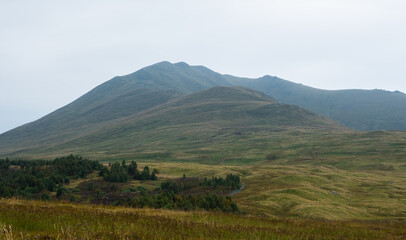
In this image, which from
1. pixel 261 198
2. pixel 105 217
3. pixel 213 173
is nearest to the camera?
pixel 105 217

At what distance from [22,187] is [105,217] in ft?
130

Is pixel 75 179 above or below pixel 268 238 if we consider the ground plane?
below

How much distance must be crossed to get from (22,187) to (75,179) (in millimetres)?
11002

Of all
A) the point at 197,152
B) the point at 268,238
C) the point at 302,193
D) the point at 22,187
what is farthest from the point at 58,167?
the point at 197,152

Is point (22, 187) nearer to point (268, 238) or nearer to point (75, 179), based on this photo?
point (75, 179)

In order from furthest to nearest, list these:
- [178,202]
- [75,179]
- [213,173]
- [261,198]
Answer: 1. [213,173]
2. [75,179]
3. [261,198]
4. [178,202]

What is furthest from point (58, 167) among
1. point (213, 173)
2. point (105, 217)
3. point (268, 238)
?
point (268, 238)

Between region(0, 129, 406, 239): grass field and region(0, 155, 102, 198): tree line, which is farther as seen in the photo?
region(0, 155, 102, 198): tree line

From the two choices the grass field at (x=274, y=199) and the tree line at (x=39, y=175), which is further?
the tree line at (x=39, y=175)

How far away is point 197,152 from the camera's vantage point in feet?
523

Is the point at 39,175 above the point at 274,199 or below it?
above

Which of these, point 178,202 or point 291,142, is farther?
point 291,142

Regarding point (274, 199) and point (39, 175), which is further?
point (39, 175)

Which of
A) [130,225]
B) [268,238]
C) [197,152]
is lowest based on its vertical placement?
[197,152]
